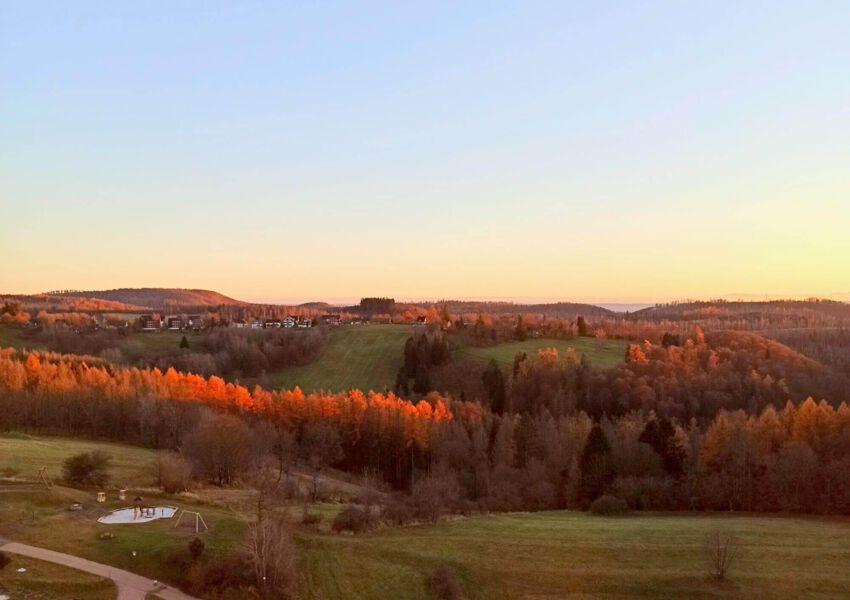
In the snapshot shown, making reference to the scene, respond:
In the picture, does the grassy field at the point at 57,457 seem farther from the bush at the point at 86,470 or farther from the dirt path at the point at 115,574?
the dirt path at the point at 115,574

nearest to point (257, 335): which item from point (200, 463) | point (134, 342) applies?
point (134, 342)

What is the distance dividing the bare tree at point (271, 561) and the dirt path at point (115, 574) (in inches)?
133

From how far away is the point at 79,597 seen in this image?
29.6m

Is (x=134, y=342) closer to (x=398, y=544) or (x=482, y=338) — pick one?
(x=482, y=338)

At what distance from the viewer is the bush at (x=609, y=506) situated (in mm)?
51219

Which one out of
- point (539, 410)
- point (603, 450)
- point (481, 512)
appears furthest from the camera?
point (539, 410)

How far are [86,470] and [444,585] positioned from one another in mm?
29991

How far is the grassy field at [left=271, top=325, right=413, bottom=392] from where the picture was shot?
400 ft

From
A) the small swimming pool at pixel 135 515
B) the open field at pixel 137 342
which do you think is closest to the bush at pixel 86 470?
the small swimming pool at pixel 135 515

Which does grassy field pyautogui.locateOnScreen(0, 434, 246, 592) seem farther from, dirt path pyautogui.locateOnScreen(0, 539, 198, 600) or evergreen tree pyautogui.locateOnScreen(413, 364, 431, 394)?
evergreen tree pyautogui.locateOnScreen(413, 364, 431, 394)

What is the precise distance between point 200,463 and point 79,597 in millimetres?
26367

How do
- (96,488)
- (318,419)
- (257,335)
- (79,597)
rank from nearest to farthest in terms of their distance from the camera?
(79,597)
(96,488)
(318,419)
(257,335)

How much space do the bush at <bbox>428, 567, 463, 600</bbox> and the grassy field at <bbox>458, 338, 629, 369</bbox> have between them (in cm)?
8666

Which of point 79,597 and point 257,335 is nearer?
point 79,597
